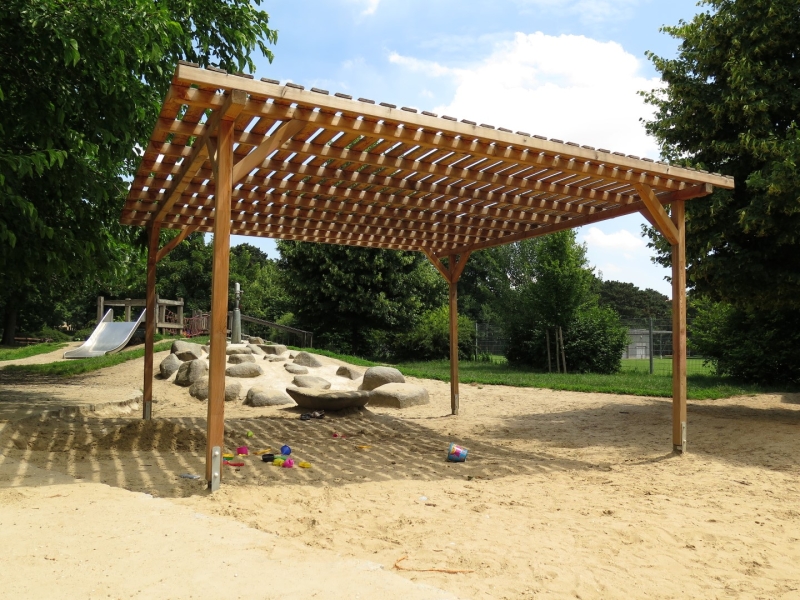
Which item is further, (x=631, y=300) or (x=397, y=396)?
(x=631, y=300)

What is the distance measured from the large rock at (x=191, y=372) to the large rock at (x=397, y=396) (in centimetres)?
415

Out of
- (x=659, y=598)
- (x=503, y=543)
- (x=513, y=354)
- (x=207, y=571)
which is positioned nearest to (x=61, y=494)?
(x=207, y=571)

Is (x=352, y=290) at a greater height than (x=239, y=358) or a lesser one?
greater

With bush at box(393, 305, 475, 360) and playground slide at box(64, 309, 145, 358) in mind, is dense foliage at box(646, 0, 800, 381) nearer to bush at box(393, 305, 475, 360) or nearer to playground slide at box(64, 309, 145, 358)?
bush at box(393, 305, 475, 360)

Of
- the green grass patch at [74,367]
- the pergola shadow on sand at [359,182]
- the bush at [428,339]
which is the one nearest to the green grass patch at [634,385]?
the pergola shadow on sand at [359,182]

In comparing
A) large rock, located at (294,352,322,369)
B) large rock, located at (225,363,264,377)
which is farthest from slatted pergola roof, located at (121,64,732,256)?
large rock, located at (294,352,322,369)

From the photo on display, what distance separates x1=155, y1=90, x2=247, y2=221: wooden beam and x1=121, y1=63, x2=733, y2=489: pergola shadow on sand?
0.05 ft

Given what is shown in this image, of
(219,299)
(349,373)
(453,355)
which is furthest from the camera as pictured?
(349,373)

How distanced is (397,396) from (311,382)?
252cm

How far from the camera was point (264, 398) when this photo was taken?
11695 mm

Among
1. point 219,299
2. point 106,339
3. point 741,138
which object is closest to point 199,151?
point 219,299

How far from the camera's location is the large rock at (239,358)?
15016 mm

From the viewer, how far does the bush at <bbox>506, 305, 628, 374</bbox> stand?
2094cm

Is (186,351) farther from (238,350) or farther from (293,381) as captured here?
(293,381)
